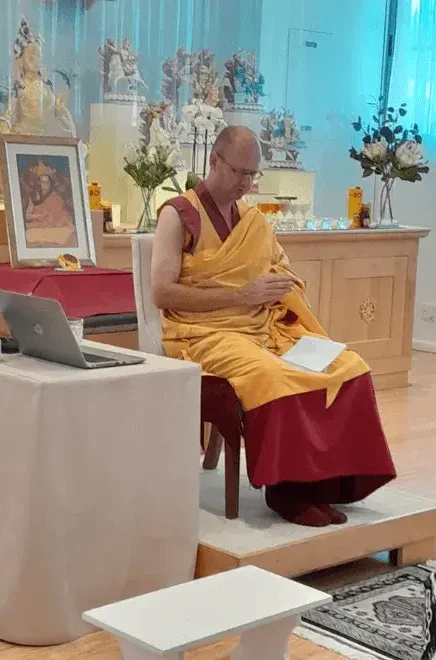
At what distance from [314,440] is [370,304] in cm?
265

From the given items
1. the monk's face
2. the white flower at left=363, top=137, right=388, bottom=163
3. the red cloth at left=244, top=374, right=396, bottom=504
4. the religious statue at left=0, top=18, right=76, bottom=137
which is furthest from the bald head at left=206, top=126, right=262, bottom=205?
the white flower at left=363, top=137, right=388, bottom=163

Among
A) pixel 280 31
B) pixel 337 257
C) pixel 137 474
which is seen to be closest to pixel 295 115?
pixel 280 31

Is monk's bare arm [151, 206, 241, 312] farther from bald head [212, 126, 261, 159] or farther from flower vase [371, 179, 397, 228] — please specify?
flower vase [371, 179, 397, 228]

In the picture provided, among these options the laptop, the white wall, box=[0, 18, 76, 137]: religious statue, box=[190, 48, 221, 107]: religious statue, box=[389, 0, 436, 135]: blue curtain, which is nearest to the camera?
the laptop

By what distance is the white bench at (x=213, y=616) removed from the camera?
2.05m

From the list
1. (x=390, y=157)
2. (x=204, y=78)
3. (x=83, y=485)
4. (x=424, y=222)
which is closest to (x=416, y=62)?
(x=424, y=222)

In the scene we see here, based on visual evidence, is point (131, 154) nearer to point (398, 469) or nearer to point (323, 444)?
point (398, 469)

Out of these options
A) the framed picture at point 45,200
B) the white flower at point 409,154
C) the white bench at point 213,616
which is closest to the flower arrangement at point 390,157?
the white flower at point 409,154

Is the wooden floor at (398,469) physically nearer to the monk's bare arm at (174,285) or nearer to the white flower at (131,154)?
the monk's bare arm at (174,285)

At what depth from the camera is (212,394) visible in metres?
2.97

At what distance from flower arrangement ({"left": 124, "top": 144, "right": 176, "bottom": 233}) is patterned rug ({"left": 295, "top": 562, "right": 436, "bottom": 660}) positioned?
212 centimetres

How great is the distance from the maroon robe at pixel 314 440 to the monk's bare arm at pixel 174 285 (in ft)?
0.17

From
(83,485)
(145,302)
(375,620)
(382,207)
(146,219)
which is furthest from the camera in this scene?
(382,207)

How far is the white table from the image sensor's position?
96.0 inches
